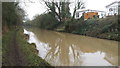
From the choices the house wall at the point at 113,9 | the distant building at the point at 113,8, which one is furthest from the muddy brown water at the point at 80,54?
the house wall at the point at 113,9

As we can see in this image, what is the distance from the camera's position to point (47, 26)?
51.7m

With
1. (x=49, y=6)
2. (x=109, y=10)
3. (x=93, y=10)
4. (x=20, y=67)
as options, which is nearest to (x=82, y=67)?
(x=20, y=67)

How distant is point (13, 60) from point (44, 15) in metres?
42.4

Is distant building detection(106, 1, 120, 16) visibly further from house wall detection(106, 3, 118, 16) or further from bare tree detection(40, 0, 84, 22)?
bare tree detection(40, 0, 84, 22)

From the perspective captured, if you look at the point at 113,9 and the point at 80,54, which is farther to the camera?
the point at 113,9

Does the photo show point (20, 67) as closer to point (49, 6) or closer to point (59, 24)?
point (49, 6)

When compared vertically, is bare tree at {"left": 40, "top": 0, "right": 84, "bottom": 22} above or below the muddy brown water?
above

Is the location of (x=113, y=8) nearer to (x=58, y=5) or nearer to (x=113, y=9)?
(x=113, y=9)

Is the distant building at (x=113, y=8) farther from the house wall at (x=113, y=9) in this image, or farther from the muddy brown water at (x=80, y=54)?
the muddy brown water at (x=80, y=54)

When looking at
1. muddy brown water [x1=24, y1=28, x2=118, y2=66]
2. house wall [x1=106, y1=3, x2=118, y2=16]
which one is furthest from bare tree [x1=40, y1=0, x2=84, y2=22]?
muddy brown water [x1=24, y1=28, x2=118, y2=66]

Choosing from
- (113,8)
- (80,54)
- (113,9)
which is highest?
(113,8)

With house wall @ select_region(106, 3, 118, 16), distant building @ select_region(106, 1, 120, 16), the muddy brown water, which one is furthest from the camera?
house wall @ select_region(106, 3, 118, 16)

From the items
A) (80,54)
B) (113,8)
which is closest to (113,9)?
(113,8)

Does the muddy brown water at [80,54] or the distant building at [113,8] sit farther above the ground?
the distant building at [113,8]
